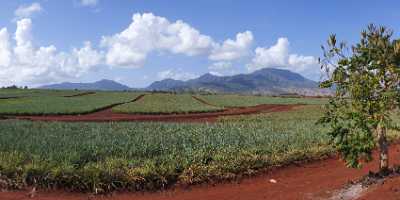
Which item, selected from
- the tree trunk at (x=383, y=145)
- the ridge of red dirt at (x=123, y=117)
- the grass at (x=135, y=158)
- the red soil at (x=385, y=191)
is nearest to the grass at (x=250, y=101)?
the ridge of red dirt at (x=123, y=117)

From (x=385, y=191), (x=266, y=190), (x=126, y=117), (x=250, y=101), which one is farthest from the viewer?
(x=250, y=101)

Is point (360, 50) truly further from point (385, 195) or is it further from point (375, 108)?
point (385, 195)

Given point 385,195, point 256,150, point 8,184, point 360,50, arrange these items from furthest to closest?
point 256,150
point 8,184
point 360,50
point 385,195

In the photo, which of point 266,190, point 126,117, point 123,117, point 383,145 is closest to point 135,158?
point 266,190

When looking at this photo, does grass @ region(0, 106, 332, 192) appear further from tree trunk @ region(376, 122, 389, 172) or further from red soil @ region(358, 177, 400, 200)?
red soil @ region(358, 177, 400, 200)

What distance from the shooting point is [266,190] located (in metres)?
11.4

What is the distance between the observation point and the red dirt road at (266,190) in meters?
10.7

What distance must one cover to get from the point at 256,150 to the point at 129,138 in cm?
541

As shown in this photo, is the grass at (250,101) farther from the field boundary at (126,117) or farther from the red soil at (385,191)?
the red soil at (385,191)

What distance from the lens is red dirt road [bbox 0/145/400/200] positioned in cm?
1070

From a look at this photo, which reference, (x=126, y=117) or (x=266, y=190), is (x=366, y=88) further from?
(x=126, y=117)

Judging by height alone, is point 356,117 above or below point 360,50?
below

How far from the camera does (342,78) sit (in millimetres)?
9930

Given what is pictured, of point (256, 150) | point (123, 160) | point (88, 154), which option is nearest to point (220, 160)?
point (256, 150)
